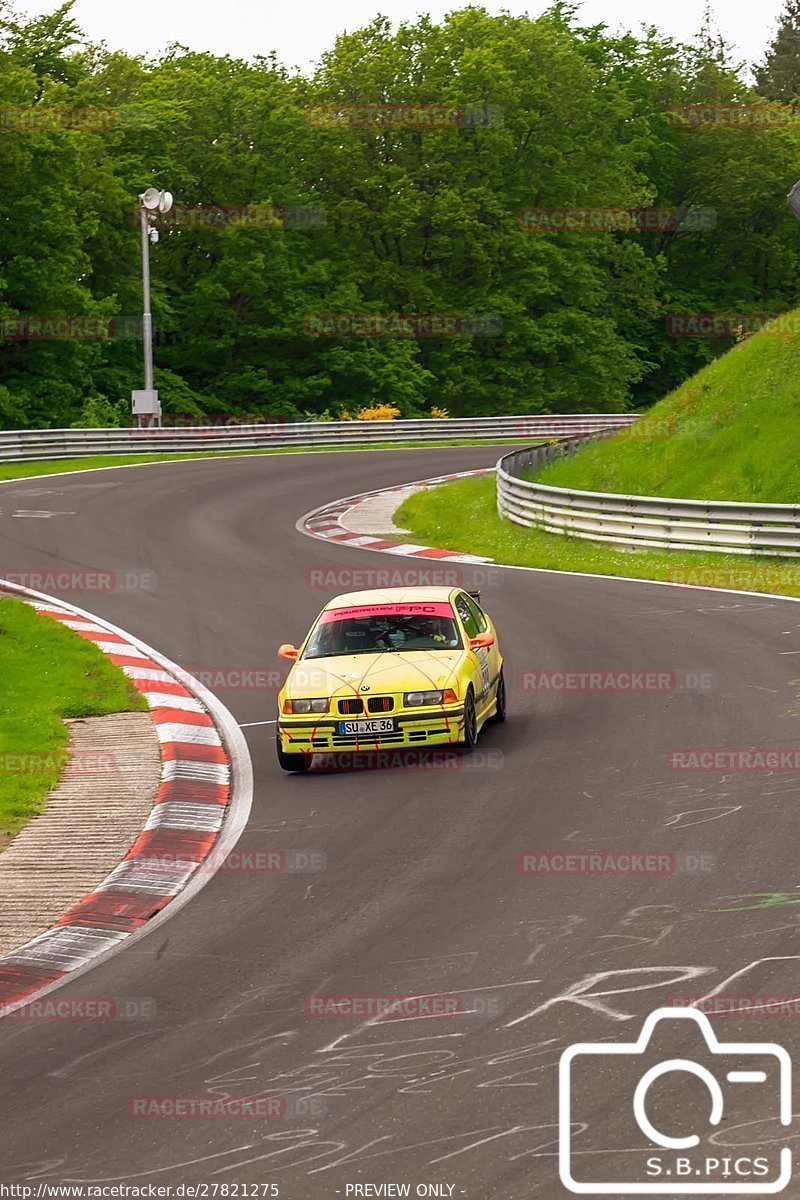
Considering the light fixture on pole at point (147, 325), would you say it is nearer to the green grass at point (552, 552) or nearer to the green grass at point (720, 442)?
the green grass at point (552, 552)

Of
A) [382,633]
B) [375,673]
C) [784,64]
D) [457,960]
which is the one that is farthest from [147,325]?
[784,64]

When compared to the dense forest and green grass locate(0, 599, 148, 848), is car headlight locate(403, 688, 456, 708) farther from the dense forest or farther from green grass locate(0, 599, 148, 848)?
the dense forest

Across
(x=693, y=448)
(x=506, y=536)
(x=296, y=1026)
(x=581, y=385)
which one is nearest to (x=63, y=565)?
(x=506, y=536)

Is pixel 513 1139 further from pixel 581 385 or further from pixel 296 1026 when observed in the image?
pixel 581 385

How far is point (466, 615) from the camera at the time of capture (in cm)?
1617

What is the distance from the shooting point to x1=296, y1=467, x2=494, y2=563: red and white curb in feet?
94.8

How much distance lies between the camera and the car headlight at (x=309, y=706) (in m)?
14.3

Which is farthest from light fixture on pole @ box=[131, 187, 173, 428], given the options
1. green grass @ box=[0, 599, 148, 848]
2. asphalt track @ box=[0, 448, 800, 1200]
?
asphalt track @ box=[0, 448, 800, 1200]

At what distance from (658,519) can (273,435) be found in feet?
80.5

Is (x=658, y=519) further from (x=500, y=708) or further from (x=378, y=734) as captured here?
(x=378, y=734)

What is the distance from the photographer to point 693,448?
31.7 meters

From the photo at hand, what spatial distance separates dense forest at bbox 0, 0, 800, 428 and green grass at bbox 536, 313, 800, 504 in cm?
2972

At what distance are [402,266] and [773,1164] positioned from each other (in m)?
70.0

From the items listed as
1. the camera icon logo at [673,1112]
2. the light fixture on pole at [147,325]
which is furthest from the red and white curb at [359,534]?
the camera icon logo at [673,1112]
